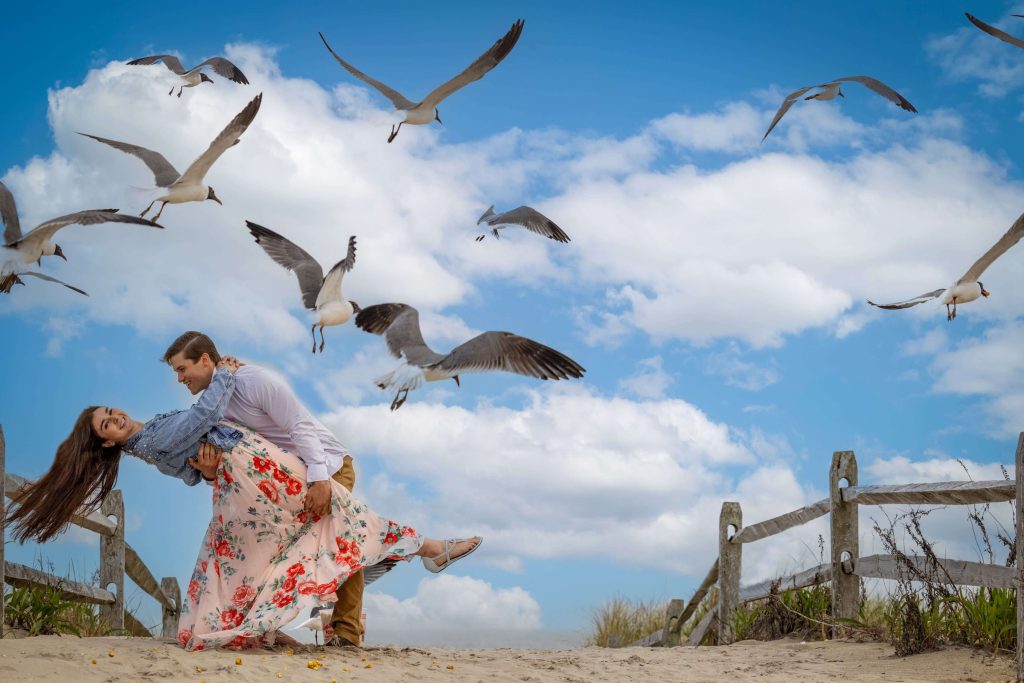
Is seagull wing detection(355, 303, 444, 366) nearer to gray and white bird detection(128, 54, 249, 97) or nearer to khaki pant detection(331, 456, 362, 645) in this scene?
khaki pant detection(331, 456, 362, 645)

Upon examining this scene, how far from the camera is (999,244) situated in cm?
875

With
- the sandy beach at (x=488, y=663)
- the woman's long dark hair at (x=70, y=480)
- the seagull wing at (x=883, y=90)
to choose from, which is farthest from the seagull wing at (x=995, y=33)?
the woman's long dark hair at (x=70, y=480)

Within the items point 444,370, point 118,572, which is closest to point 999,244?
point 444,370

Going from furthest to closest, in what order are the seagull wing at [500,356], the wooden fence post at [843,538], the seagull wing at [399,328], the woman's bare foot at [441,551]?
the seagull wing at [399,328] < the seagull wing at [500,356] < the wooden fence post at [843,538] < the woman's bare foot at [441,551]

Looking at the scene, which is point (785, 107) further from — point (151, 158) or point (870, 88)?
point (151, 158)

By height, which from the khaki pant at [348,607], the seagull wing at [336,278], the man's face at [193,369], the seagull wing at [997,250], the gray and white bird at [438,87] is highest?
the gray and white bird at [438,87]

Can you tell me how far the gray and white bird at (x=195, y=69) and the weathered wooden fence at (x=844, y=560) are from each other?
25.7 feet

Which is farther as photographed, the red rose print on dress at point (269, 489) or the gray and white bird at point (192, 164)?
the gray and white bird at point (192, 164)

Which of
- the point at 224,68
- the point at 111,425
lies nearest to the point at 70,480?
the point at 111,425

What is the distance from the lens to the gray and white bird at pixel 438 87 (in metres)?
9.29

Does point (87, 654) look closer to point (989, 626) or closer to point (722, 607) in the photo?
point (989, 626)

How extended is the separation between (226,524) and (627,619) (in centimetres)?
685

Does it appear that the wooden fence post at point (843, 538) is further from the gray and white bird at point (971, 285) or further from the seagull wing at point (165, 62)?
the seagull wing at point (165, 62)

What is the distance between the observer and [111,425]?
4996 millimetres
